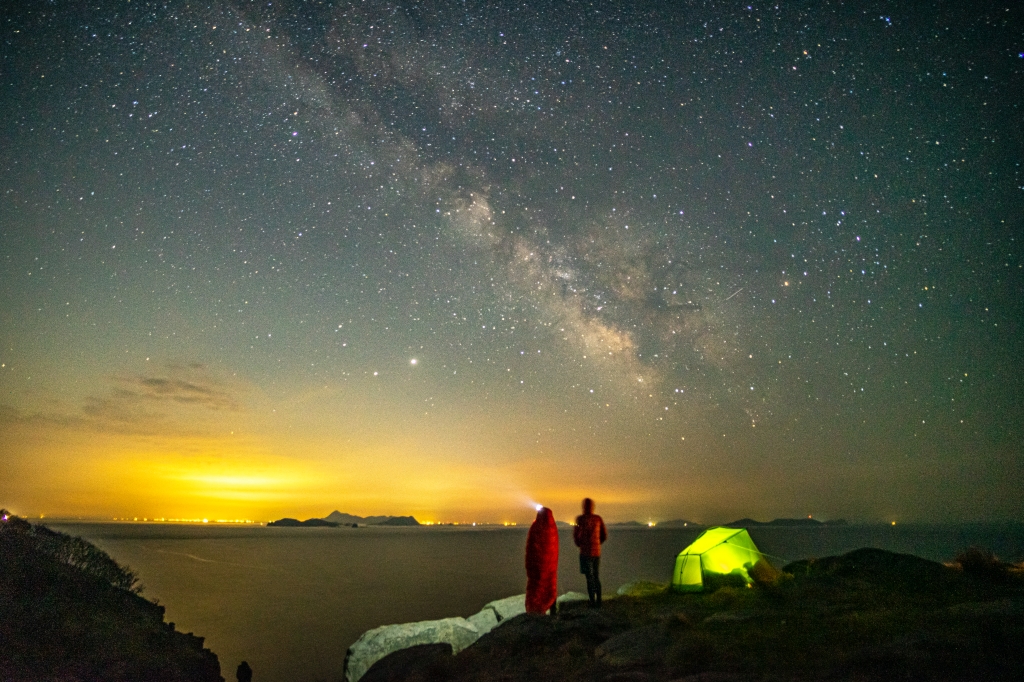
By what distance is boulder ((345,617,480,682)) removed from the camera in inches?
573

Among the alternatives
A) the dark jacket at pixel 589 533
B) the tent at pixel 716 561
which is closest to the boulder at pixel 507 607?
the tent at pixel 716 561

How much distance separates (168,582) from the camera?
4553 cm

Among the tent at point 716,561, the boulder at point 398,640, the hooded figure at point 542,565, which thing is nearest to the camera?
the hooded figure at point 542,565

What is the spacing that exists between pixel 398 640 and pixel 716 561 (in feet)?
29.4

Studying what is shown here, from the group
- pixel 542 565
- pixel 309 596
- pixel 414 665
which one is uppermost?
pixel 542 565

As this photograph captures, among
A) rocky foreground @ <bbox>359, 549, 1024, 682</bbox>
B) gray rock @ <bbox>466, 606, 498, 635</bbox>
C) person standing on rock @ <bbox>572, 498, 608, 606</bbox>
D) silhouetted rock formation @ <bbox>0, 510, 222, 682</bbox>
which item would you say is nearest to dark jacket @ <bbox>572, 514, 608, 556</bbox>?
person standing on rock @ <bbox>572, 498, 608, 606</bbox>

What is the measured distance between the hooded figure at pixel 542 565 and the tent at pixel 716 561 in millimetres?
5041

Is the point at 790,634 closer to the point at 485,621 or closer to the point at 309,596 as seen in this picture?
Answer: the point at 485,621

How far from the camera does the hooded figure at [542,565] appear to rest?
13031 millimetres

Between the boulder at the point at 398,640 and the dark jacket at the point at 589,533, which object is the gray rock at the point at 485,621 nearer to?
the boulder at the point at 398,640

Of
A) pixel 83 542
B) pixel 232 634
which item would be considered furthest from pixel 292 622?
pixel 83 542

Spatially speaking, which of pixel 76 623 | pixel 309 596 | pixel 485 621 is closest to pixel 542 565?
pixel 485 621

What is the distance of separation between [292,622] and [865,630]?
29129mm

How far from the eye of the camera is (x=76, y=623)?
42.8 ft
